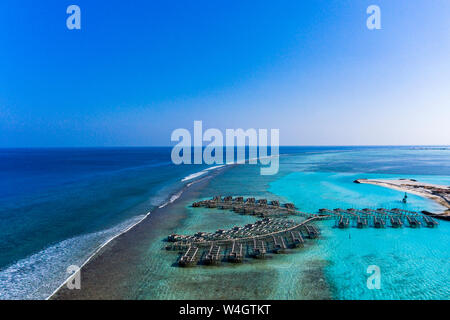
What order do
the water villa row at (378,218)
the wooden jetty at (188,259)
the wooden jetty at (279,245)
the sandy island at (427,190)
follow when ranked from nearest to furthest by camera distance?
the wooden jetty at (188,259) < the wooden jetty at (279,245) < the water villa row at (378,218) < the sandy island at (427,190)

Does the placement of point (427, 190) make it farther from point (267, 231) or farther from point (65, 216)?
point (65, 216)

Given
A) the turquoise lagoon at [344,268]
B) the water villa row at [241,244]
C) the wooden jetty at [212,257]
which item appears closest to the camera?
the turquoise lagoon at [344,268]

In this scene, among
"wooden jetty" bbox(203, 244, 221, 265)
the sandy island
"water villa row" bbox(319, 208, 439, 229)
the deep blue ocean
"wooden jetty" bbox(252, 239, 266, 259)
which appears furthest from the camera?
the sandy island

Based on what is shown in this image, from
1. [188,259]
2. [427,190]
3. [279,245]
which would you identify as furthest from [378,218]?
[427,190]

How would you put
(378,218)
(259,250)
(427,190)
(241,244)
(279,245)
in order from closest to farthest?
1. (259,250)
2. (279,245)
3. (241,244)
4. (378,218)
5. (427,190)

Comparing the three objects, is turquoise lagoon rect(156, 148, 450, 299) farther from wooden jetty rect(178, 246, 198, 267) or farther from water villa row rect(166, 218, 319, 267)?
water villa row rect(166, 218, 319, 267)

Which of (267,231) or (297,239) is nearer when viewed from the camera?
(297,239)

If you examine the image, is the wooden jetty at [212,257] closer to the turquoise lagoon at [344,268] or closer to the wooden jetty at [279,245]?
the turquoise lagoon at [344,268]

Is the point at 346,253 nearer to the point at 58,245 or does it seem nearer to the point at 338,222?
the point at 338,222

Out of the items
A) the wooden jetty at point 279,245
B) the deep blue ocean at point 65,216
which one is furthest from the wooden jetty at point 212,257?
the deep blue ocean at point 65,216

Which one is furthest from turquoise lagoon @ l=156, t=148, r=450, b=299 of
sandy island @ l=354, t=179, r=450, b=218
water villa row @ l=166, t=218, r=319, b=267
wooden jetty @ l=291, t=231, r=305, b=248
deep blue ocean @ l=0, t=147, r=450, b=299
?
sandy island @ l=354, t=179, r=450, b=218

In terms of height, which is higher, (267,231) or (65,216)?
(65,216)
